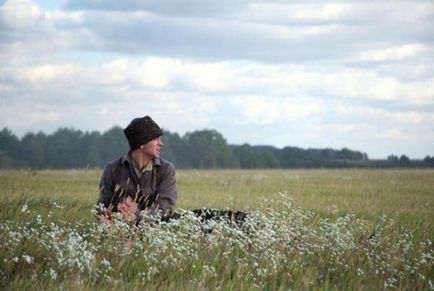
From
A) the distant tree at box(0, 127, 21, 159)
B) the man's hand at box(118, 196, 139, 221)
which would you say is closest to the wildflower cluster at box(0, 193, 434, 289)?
the man's hand at box(118, 196, 139, 221)

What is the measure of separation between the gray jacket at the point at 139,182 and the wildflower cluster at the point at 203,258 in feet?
2.26

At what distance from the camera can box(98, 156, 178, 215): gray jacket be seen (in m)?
9.86

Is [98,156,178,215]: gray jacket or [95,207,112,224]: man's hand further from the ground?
[98,156,178,215]: gray jacket

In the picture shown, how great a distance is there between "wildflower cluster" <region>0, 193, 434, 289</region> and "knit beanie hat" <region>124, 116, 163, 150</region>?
124 centimetres

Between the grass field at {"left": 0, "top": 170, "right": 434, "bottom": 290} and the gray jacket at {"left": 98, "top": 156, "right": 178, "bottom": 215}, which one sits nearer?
the grass field at {"left": 0, "top": 170, "right": 434, "bottom": 290}

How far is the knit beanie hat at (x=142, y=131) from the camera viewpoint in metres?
9.64

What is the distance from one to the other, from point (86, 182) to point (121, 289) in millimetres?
21072

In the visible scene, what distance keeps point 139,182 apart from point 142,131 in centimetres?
70

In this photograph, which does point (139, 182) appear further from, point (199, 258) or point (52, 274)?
point (52, 274)

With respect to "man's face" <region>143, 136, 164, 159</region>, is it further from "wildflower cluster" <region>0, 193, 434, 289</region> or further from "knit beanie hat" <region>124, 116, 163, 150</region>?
"wildflower cluster" <region>0, 193, 434, 289</region>

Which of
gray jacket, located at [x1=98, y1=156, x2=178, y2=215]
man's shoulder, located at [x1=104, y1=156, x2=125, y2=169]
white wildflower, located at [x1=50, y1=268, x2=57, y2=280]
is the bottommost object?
white wildflower, located at [x1=50, y1=268, x2=57, y2=280]

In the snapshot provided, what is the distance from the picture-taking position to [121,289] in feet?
22.0

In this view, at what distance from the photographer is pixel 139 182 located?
32.6 ft

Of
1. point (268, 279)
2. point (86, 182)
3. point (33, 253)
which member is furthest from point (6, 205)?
point (86, 182)
